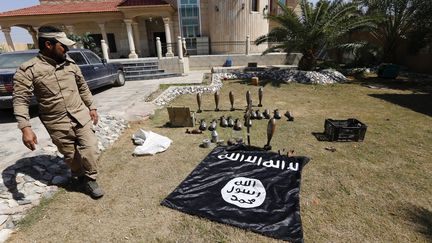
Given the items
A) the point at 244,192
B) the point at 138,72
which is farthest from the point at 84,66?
the point at 244,192

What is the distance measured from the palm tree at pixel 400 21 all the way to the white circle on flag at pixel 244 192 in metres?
11.5

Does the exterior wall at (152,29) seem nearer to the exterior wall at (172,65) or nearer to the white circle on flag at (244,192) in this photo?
the exterior wall at (172,65)

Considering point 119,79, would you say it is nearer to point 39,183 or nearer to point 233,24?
point 39,183

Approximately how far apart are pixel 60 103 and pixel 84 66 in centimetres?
558

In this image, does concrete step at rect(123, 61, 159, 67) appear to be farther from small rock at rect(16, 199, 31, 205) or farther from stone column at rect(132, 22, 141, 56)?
small rock at rect(16, 199, 31, 205)

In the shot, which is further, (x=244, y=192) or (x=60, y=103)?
(x=244, y=192)

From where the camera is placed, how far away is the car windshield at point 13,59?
6.12 meters

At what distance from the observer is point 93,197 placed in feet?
10.7

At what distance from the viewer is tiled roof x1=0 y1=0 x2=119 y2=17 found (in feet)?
55.0

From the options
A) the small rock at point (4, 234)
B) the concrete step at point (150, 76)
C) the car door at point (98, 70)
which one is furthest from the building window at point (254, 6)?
the small rock at point (4, 234)

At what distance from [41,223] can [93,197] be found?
602 mm

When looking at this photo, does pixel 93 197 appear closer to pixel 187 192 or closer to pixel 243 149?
pixel 187 192

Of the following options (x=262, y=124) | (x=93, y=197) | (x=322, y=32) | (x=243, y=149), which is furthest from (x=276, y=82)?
(x=93, y=197)

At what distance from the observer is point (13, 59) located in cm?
630
